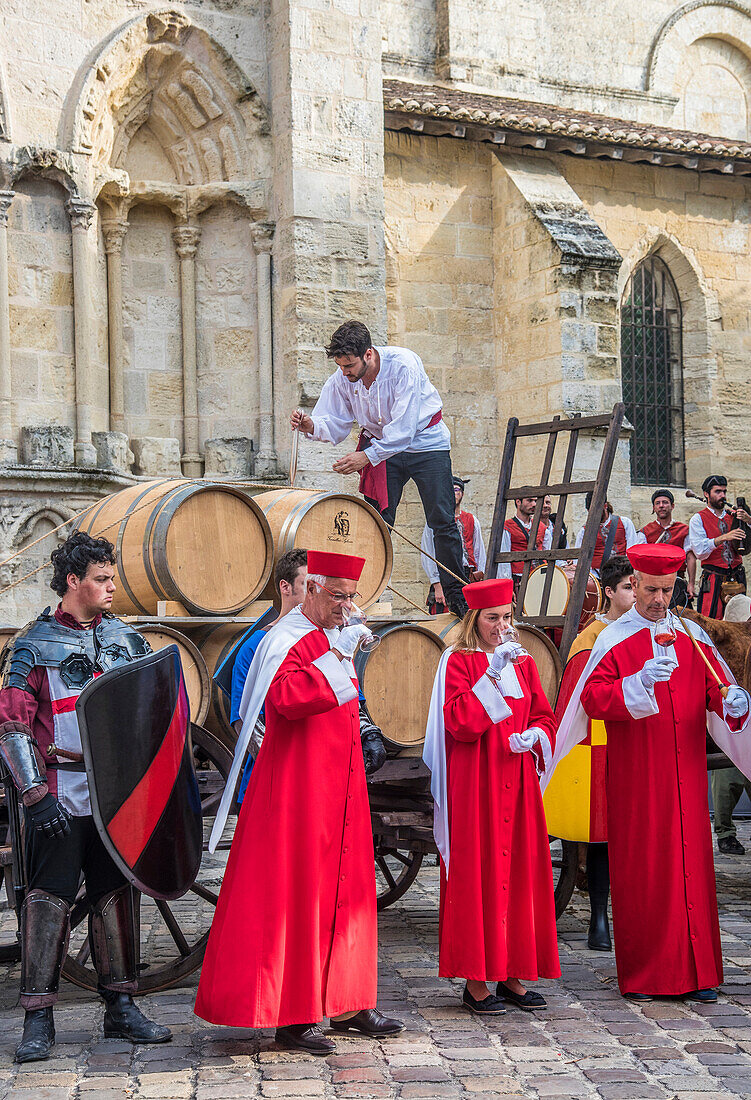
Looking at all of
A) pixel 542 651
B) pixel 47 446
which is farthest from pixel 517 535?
pixel 47 446

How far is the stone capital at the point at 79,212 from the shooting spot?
1102cm

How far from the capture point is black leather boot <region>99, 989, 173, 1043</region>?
4668 mm

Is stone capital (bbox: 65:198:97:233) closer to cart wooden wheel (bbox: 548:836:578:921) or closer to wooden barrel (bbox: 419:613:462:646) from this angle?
wooden barrel (bbox: 419:613:462:646)

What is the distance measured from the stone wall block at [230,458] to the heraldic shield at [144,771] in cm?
686

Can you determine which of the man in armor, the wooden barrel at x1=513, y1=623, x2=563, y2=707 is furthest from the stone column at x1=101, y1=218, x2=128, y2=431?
the man in armor

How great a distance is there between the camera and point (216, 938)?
4.52 meters

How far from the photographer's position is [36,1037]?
14.8 ft

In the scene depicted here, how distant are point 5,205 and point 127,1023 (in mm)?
7798

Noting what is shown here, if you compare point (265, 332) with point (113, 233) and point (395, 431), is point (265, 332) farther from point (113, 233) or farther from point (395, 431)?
point (395, 431)

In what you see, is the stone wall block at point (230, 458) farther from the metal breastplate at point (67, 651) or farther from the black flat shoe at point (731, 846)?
the metal breastplate at point (67, 651)

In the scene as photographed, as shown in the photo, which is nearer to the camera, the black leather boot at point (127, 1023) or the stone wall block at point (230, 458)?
the black leather boot at point (127, 1023)

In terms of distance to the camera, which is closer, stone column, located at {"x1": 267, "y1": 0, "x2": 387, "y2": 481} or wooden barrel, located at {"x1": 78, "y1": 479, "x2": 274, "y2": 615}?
wooden barrel, located at {"x1": 78, "y1": 479, "x2": 274, "y2": 615}

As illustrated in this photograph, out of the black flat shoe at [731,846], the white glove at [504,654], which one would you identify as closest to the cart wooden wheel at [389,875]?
the white glove at [504,654]

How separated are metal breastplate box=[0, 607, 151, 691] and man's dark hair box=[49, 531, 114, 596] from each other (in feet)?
0.49
